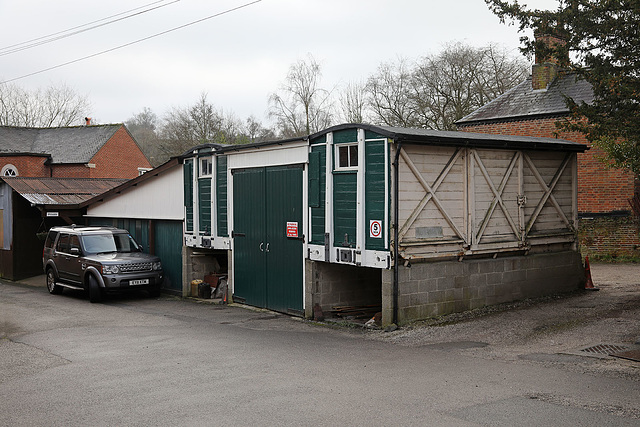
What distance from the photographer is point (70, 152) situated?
44125 millimetres

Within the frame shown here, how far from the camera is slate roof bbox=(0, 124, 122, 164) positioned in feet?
143

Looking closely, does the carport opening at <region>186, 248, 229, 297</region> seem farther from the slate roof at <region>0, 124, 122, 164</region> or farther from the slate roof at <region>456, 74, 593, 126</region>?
the slate roof at <region>0, 124, 122, 164</region>

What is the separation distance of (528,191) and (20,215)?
1882cm

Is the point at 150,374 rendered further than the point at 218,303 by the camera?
No

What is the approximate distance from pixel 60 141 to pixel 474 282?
3927cm

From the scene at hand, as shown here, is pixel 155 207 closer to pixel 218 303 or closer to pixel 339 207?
pixel 218 303

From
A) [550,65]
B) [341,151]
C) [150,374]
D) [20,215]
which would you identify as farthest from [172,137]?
[150,374]

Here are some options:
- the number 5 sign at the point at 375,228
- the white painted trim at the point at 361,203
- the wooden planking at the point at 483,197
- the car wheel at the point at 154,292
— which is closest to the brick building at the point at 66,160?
the car wheel at the point at 154,292

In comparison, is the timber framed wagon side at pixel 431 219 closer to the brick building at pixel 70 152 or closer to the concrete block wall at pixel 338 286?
the concrete block wall at pixel 338 286

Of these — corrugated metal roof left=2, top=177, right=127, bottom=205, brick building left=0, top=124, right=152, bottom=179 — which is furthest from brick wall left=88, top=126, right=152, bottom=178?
corrugated metal roof left=2, top=177, right=127, bottom=205

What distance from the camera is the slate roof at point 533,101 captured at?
82.5ft

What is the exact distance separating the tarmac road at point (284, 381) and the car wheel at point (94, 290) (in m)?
4.13

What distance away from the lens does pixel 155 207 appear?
19844 millimetres

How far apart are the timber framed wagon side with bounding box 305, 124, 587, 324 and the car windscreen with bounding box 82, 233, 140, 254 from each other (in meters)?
7.06
